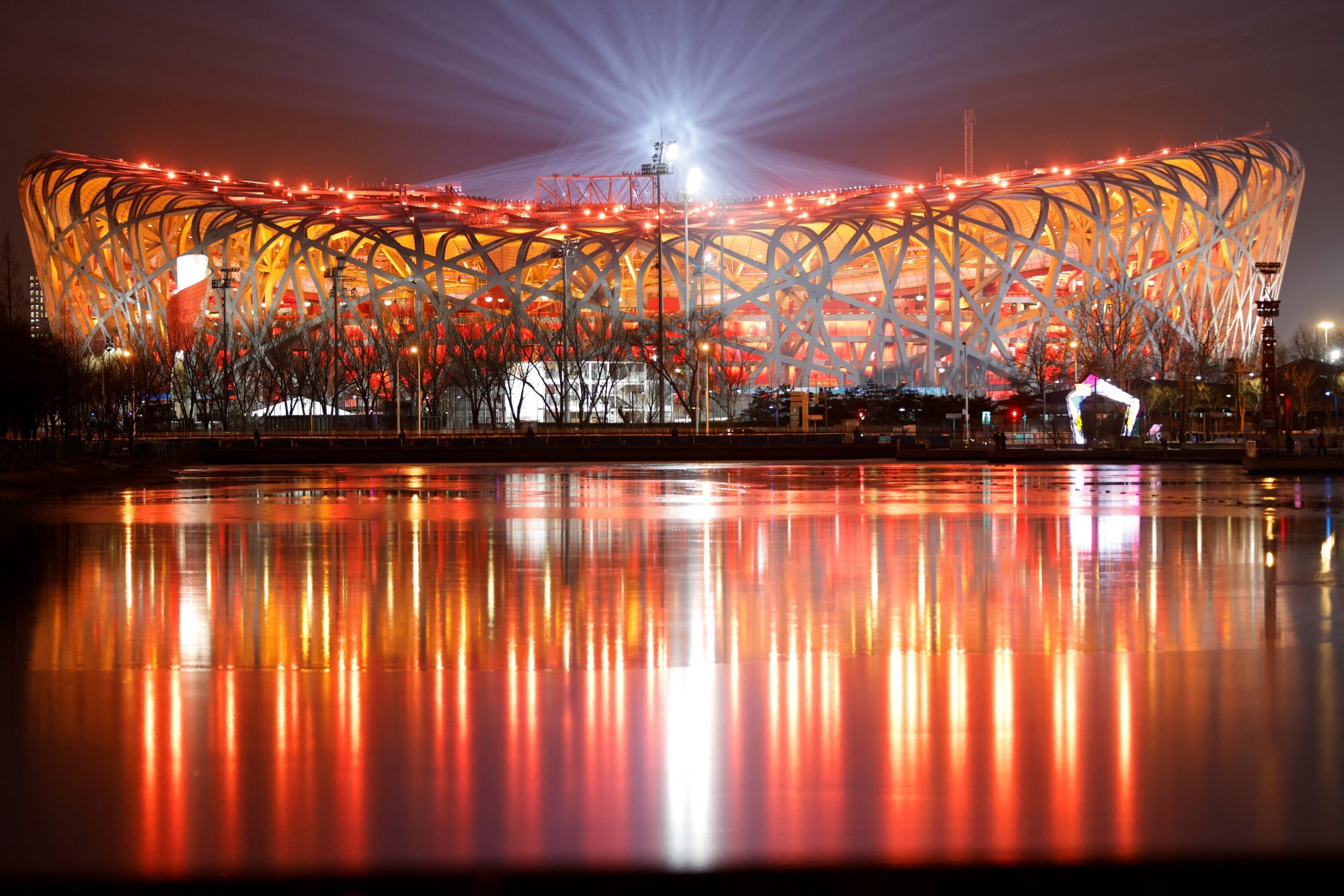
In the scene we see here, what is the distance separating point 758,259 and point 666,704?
307ft

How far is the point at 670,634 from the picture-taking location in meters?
9.48

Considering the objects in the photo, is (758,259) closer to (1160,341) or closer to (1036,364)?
(1036,364)

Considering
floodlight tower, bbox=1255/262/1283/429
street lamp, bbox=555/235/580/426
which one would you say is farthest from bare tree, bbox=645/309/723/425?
floodlight tower, bbox=1255/262/1283/429

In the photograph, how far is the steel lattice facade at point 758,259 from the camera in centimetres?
9181

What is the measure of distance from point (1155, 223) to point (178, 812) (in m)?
93.9

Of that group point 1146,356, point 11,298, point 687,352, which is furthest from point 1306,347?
point 11,298

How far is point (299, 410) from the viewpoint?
8850cm

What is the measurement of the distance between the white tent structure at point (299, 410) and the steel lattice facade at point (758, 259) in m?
4.63

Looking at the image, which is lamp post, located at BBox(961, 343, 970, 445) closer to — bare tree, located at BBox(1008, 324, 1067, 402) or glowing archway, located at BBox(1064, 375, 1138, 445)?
bare tree, located at BBox(1008, 324, 1067, 402)

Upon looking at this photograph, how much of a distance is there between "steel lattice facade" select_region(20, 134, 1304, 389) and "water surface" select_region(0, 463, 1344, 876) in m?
75.7

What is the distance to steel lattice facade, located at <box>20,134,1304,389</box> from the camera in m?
91.8

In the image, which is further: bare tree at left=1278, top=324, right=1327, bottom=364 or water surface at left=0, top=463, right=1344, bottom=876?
bare tree at left=1278, top=324, right=1327, bottom=364

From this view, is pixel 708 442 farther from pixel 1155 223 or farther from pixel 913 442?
pixel 1155 223

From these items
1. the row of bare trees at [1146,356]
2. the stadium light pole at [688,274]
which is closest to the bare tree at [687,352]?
the stadium light pole at [688,274]
